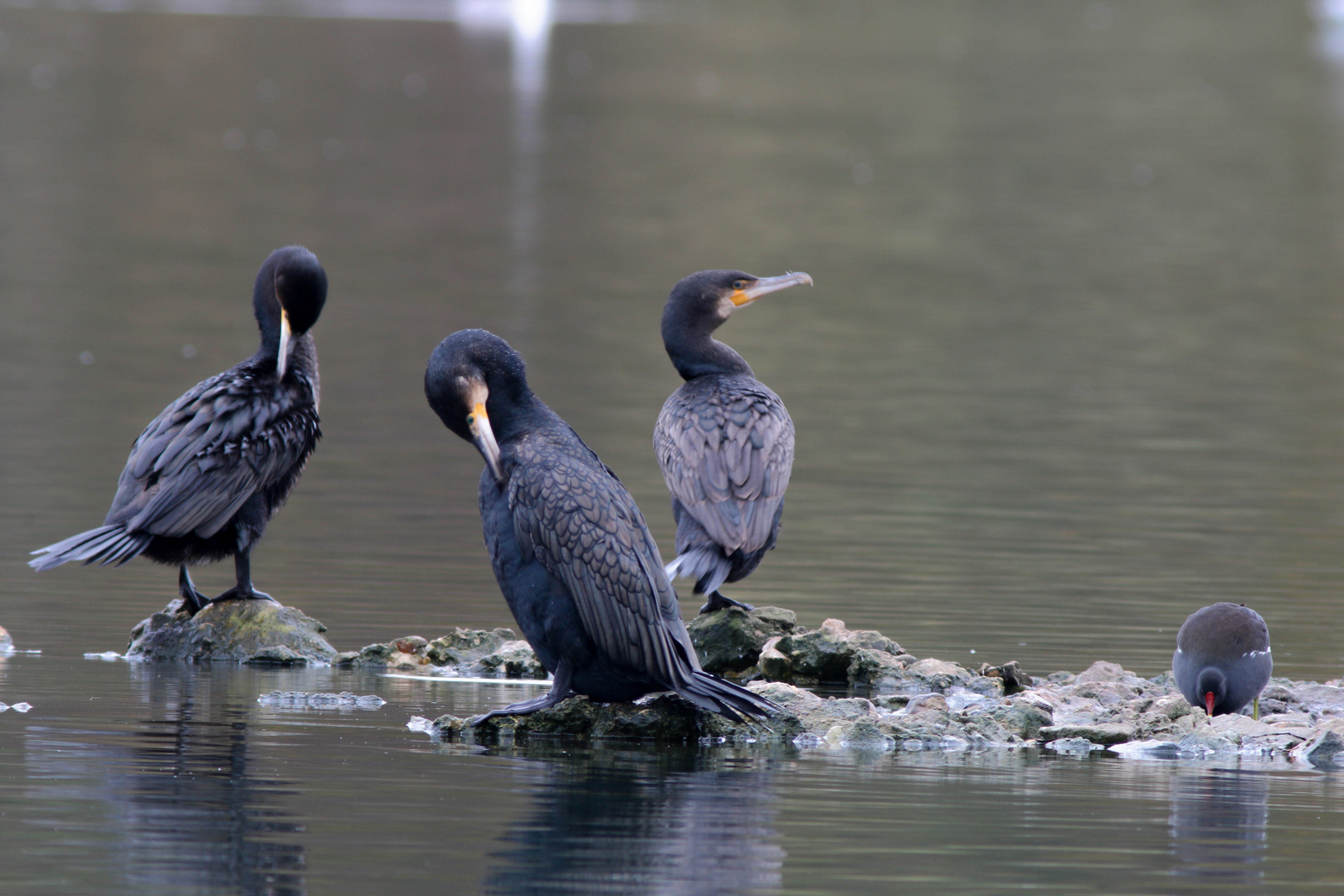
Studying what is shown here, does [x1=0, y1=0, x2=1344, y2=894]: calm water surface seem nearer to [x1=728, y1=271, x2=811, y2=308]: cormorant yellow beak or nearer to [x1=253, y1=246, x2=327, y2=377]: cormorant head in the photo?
[x1=253, y1=246, x2=327, y2=377]: cormorant head

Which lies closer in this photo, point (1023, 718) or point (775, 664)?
point (1023, 718)

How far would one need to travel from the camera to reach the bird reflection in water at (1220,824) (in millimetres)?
5898

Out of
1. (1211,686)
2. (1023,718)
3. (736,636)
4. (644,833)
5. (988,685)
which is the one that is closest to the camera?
(644,833)

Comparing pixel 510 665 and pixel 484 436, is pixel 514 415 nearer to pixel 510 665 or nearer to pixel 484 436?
pixel 484 436

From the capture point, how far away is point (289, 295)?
9055mm

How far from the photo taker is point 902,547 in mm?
11516

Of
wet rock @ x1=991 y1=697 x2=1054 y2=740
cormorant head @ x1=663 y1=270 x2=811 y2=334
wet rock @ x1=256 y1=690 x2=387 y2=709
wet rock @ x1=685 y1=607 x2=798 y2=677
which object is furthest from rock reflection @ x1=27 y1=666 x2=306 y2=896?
cormorant head @ x1=663 y1=270 x2=811 y2=334

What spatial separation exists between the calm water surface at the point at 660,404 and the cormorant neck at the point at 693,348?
1.35 meters

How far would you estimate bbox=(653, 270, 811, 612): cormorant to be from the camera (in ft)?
27.9

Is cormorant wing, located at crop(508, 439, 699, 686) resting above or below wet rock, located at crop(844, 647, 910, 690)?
above

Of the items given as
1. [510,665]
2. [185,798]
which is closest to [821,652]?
[510,665]

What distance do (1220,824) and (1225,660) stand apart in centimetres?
140

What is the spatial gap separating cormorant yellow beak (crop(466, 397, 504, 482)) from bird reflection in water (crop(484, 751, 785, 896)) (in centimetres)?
105

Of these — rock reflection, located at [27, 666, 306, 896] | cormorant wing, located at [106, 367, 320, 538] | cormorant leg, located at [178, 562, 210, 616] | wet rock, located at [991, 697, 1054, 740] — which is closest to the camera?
rock reflection, located at [27, 666, 306, 896]
